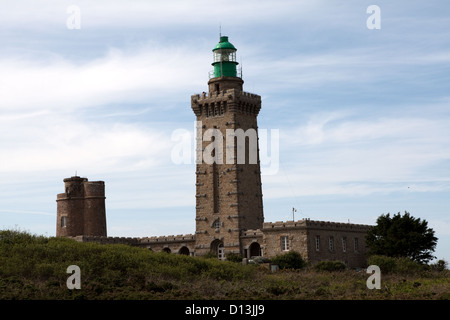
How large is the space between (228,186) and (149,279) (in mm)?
30528

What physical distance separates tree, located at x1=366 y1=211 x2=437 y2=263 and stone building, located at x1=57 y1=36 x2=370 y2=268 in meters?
5.72

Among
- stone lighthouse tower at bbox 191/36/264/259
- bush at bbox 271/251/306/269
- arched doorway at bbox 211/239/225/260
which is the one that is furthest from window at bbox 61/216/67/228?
bush at bbox 271/251/306/269

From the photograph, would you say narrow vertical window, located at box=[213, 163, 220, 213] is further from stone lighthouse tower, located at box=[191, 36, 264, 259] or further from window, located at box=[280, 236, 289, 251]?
window, located at box=[280, 236, 289, 251]

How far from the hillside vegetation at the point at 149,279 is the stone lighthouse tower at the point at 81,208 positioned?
1231 inches

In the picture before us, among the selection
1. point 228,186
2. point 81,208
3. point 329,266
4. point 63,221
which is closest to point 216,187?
point 228,186

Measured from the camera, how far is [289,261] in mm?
60250

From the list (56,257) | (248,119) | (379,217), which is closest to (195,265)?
(56,257)

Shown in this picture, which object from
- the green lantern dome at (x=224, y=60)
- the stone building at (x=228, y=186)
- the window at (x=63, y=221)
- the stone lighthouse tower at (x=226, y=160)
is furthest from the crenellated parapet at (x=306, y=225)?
the window at (x=63, y=221)

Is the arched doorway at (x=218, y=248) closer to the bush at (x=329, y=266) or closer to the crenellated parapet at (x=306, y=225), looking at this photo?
the crenellated parapet at (x=306, y=225)

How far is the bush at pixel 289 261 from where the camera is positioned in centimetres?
5994

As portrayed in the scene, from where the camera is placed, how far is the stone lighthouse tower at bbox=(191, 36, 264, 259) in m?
71.4

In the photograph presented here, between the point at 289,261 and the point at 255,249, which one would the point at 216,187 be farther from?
the point at 289,261

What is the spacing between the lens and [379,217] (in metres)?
64.2

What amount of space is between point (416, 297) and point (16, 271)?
2253 cm
